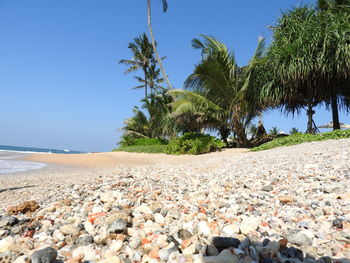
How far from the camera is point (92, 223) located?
1.82 m

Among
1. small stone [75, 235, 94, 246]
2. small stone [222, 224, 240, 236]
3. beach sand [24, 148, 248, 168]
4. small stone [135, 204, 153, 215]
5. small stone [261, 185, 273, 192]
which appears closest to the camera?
small stone [75, 235, 94, 246]

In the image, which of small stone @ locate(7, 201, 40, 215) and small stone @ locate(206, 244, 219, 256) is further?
small stone @ locate(7, 201, 40, 215)

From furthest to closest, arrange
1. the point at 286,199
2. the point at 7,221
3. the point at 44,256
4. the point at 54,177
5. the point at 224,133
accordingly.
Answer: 1. the point at 224,133
2. the point at 54,177
3. the point at 286,199
4. the point at 7,221
5. the point at 44,256

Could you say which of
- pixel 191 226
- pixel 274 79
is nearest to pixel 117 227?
pixel 191 226

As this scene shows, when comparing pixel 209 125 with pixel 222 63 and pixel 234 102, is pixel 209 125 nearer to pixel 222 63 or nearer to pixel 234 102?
pixel 234 102

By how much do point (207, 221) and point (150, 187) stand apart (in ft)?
4.17

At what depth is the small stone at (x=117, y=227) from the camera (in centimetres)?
161

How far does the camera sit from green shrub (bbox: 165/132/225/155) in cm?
1110

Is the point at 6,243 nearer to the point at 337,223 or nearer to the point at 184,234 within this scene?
the point at 184,234

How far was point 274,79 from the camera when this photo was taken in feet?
36.6

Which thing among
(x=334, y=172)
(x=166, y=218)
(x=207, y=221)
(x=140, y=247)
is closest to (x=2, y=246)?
(x=140, y=247)

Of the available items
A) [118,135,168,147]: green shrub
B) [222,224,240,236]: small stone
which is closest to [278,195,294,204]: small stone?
[222,224,240,236]: small stone

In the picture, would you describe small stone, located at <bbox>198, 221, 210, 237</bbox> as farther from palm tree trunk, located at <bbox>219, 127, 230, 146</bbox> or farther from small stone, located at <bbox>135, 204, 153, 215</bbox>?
palm tree trunk, located at <bbox>219, 127, 230, 146</bbox>

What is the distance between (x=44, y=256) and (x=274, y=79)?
11802mm
